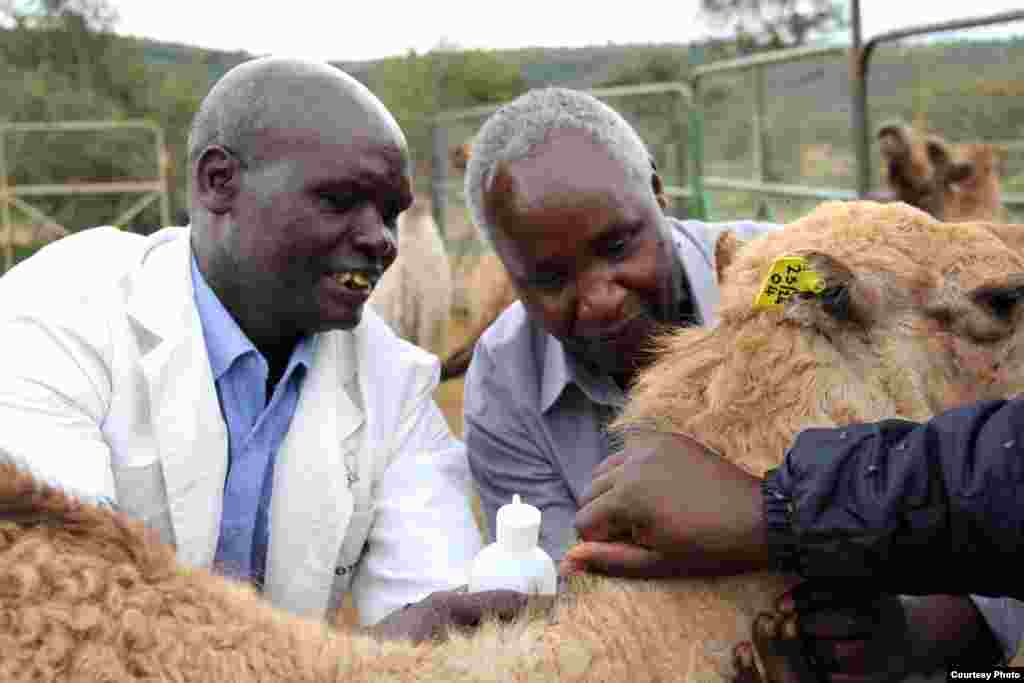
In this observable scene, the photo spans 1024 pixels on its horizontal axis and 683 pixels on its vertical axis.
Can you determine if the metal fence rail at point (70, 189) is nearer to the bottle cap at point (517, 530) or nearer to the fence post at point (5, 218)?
the fence post at point (5, 218)

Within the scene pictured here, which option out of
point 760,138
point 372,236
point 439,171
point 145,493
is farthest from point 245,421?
point 439,171

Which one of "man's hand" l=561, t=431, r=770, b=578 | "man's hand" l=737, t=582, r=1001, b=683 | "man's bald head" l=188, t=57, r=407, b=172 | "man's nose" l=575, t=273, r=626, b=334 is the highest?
"man's bald head" l=188, t=57, r=407, b=172

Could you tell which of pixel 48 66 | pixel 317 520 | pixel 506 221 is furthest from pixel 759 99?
pixel 48 66

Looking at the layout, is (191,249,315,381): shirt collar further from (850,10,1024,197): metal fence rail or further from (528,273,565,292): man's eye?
(850,10,1024,197): metal fence rail

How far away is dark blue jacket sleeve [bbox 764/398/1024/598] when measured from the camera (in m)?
2.17

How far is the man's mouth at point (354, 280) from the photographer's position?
3533 millimetres

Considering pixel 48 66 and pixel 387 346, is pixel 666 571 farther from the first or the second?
pixel 48 66

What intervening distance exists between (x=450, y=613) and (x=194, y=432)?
44.1 inches

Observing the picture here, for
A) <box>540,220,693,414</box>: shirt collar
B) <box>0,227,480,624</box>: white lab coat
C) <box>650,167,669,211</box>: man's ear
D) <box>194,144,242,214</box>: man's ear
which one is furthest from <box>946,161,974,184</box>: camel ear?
<box>194,144,242,214</box>: man's ear

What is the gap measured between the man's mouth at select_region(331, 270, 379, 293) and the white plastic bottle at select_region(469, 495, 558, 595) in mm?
1069

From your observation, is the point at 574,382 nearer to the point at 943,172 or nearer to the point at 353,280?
the point at 353,280

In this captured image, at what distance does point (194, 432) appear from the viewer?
3385 millimetres

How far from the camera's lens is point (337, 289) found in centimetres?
353

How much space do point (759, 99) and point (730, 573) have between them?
9929mm
